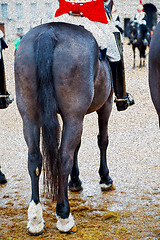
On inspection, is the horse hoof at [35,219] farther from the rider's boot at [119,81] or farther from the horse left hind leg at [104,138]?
the rider's boot at [119,81]

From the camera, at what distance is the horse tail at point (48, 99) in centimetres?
330

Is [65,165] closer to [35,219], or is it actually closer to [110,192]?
[35,219]

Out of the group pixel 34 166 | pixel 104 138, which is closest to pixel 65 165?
pixel 34 166

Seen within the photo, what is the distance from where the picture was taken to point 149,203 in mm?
4305

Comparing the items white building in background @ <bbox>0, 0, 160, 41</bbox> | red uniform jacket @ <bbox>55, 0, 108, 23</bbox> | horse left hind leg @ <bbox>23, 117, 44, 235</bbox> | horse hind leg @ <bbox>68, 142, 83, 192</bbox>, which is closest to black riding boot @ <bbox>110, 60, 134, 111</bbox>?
red uniform jacket @ <bbox>55, 0, 108, 23</bbox>

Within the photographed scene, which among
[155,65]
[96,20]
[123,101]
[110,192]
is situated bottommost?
[110,192]

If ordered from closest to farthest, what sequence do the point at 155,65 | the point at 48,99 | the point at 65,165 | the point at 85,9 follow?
1. the point at 155,65
2. the point at 48,99
3. the point at 65,165
4. the point at 85,9

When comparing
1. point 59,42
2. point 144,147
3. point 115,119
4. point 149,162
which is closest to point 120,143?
point 144,147

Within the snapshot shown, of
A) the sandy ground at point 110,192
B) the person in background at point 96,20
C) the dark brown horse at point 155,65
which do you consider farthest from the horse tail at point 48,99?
the dark brown horse at point 155,65

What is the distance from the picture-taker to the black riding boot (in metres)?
4.61

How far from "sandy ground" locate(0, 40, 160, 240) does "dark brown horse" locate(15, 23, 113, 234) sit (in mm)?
360

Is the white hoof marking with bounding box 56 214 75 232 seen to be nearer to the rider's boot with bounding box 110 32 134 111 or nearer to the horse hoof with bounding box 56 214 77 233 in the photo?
the horse hoof with bounding box 56 214 77 233

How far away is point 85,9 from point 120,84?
1186 millimetres

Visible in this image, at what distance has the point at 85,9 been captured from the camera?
3979mm
